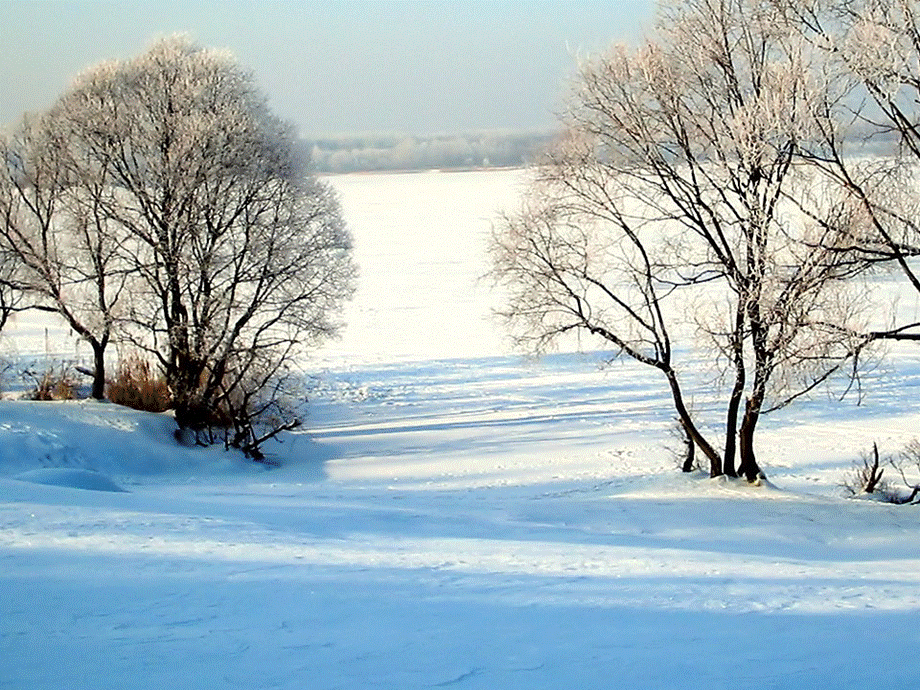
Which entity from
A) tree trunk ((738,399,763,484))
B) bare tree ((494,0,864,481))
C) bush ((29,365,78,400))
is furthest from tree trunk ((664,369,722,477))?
bush ((29,365,78,400))

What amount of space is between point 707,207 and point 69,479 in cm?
981

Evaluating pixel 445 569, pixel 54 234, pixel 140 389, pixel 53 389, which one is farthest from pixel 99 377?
pixel 445 569

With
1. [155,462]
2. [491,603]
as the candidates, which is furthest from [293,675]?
[155,462]

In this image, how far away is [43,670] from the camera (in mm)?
4539

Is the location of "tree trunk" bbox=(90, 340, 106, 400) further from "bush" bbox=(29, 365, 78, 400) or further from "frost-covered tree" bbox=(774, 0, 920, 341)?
"frost-covered tree" bbox=(774, 0, 920, 341)

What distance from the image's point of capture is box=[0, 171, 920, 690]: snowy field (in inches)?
194

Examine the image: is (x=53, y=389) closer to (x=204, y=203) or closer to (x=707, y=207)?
(x=204, y=203)

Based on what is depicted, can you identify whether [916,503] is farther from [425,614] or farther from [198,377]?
[198,377]

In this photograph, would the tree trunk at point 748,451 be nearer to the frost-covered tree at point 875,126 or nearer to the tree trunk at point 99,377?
the frost-covered tree at point 875,126

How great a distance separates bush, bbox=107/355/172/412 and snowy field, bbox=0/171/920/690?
328cm

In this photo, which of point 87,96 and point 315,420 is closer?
point 87,96

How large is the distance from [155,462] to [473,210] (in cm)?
6691

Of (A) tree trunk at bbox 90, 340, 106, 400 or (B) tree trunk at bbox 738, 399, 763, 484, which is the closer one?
(B) tree trunk at bbox 738, 399, 763, 484

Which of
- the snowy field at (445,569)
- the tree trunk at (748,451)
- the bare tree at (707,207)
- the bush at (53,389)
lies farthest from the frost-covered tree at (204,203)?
the tree trunk at (748,451)
